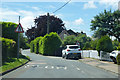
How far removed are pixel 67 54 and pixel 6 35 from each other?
30.1 feet

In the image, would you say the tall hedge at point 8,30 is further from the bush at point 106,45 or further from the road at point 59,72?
the bush at point 106,45

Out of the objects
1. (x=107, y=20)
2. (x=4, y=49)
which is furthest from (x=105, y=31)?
(x=4, y=49)

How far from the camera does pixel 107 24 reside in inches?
1633

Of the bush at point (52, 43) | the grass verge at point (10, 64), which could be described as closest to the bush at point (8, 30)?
the grass verge at point (10, 64)

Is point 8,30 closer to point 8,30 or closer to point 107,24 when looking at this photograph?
point 8,30

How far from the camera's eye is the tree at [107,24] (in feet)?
132

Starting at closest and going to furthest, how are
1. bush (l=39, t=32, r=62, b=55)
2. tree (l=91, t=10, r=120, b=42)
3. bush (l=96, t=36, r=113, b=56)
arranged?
bush (l=96, t=36, r=113, b=56) < bush (l=39, t=32, r=62, b=55) < tree (l=91, t=10, r=120, b=42)

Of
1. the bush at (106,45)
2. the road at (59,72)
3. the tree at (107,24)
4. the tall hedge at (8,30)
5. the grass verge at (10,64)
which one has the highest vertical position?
the tree at (107,24)

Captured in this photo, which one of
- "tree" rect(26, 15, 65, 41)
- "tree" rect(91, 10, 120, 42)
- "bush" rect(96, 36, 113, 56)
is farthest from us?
"tree" rect(26, 15, 65, 41)

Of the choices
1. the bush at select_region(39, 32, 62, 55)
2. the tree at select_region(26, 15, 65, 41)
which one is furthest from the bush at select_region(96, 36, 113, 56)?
the tree at select_region(26, 15, 65, 41)

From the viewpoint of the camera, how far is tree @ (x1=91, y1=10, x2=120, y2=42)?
4025 centimetres

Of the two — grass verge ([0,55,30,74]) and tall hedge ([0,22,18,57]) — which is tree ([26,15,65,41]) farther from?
grass verge ([0,55,30,74])

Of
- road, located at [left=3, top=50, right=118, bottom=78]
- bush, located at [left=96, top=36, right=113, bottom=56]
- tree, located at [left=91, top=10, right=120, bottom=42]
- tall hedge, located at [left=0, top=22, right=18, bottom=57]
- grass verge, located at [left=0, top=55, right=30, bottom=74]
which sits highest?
tree, located at [left=91, top=10, right=120, bottom=42]

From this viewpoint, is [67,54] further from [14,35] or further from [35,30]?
[35,30]
